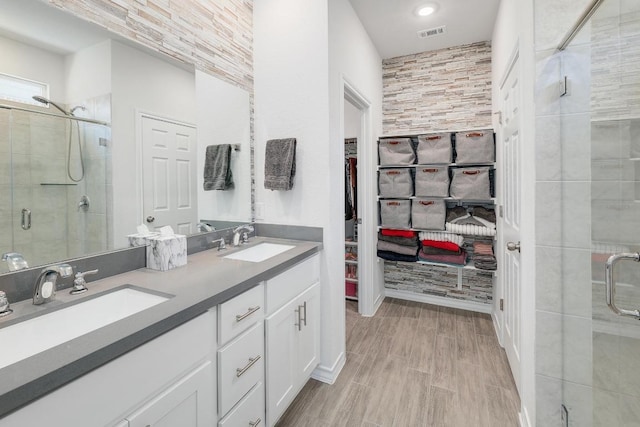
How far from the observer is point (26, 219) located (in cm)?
114

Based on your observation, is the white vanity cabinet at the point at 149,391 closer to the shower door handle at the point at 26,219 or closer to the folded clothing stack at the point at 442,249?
the shower door handle at the point at 26,219

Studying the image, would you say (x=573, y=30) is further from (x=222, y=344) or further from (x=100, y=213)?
(x=100, y=213)

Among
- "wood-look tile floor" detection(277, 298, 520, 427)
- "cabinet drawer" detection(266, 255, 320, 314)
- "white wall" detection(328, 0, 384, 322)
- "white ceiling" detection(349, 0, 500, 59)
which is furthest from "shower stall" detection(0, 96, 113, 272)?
"white ceiling" detection(349, 0, 500, 59)

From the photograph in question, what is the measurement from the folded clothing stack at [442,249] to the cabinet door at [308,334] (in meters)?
1.51

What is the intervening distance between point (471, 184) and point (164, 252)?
266cm

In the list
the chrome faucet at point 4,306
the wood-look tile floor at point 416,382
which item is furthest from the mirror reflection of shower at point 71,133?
the wood-look tile floor at point 416,382

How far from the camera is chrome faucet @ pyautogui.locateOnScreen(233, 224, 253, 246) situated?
2.00 m

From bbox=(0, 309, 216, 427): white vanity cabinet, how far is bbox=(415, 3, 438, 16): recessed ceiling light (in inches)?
109

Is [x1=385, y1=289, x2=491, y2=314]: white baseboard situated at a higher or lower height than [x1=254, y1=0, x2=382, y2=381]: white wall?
lower

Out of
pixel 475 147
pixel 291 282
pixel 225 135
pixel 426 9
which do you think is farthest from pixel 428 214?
pixel 225 135

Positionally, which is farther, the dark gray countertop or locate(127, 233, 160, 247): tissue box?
locate(127, 233, 160, 247): tissue box

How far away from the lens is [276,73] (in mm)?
2162

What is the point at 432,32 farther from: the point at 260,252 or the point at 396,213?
the point at 260,252

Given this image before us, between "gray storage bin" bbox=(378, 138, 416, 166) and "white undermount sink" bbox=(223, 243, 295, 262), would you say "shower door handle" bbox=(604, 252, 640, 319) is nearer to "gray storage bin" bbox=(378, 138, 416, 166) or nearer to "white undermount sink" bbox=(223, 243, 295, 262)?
"white undermount sink" bbox=(223, 243, 295, 262)
